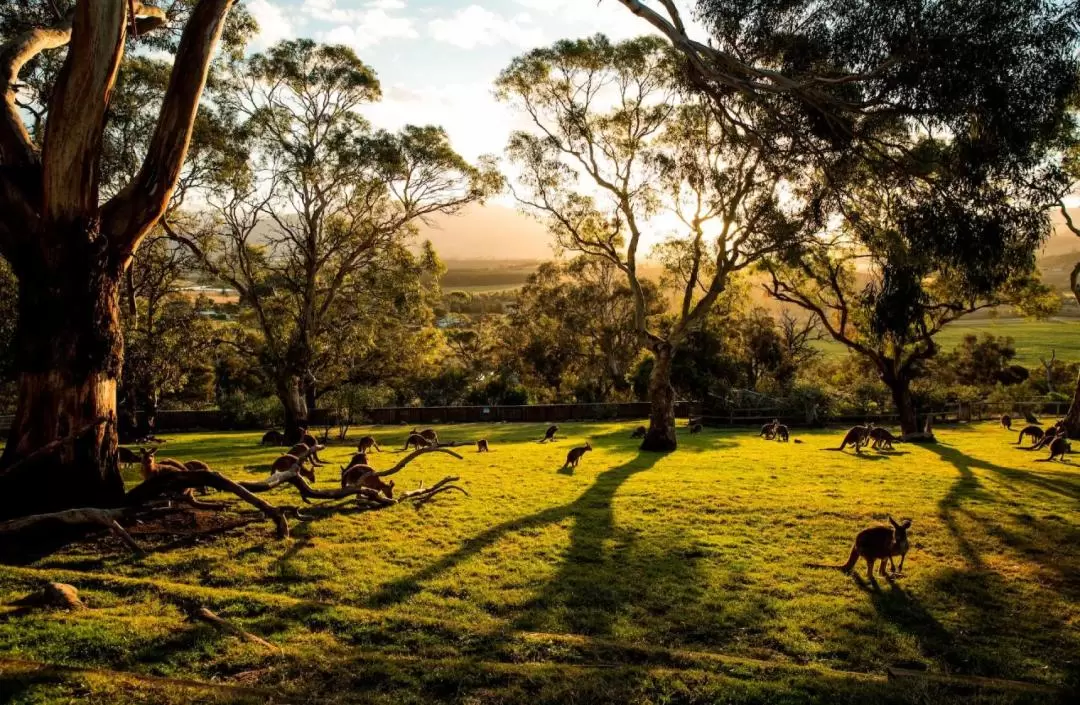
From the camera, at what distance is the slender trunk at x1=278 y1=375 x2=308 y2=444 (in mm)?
24375

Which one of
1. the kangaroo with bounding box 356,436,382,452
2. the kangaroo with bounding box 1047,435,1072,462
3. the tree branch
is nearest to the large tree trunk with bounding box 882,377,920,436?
the kangaroo with bounding box 1047,435,1072,462

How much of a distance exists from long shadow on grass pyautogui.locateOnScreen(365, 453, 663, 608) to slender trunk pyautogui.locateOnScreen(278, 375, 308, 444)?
1351cm

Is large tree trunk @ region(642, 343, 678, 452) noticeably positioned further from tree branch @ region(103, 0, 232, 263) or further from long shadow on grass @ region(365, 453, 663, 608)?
tree branch @ region(103, 0, 232, 263)

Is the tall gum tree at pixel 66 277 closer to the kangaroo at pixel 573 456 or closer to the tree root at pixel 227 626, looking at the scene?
the tree root at pixel 227 626

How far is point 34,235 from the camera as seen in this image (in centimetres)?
836

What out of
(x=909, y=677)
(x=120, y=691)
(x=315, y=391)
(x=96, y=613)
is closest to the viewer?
(x=120, y=691)

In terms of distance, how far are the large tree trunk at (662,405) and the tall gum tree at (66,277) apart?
16721 millimetres

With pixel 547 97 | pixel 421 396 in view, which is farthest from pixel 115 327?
pixel 421 396

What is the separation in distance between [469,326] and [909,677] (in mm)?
61614

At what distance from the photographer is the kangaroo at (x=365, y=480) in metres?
11.9

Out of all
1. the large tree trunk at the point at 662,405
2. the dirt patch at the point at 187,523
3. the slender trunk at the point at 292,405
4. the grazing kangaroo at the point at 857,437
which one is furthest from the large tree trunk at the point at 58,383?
the grazing kangaroo at the point at 857,437

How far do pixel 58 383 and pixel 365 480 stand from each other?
5.07m

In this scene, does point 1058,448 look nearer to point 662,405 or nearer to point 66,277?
point 662,405

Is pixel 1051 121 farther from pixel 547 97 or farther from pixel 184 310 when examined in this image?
pixel 184 310
